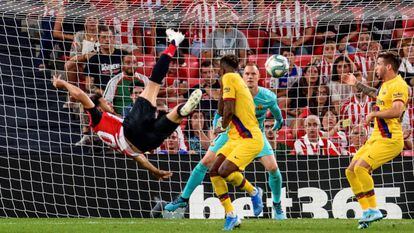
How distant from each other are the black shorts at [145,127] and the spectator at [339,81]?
229 inches

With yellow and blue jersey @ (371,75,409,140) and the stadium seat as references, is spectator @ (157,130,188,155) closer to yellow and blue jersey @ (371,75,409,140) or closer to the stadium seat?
the stadium seat

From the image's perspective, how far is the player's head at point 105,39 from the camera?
17.9 meters

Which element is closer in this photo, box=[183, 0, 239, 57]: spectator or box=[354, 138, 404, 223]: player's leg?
box=[354, 138, 404, 223]: player's leg

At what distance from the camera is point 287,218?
53.0 feet

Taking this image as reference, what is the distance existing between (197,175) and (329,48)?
451 centimetres

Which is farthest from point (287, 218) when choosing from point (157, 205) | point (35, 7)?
point (35, 7)

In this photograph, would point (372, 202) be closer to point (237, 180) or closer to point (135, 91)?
point (237, 180)

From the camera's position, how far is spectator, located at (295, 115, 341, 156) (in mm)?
17594

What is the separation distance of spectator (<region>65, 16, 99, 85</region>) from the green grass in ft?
10.6

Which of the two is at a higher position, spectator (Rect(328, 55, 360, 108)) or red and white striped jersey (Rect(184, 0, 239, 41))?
red and white striped jersey (Rect(184, 0, 239, 41))

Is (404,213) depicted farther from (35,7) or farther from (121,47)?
(35,7)

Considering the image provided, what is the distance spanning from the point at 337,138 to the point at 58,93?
483 cm

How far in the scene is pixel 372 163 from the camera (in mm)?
13422

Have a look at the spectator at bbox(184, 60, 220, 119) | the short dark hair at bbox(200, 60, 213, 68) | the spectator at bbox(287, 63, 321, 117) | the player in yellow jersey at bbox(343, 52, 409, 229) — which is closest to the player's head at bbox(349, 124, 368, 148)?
the spectator at bbox(287, 63, 321, 117)
